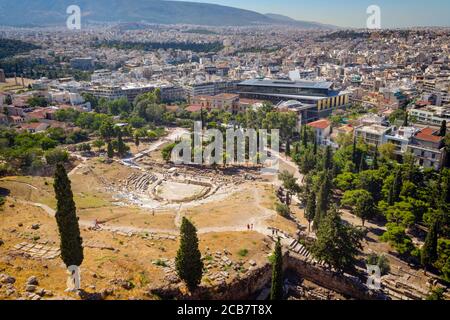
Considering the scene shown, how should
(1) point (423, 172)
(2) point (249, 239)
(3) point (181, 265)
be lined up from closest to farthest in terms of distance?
(3) point (181, 265) → (2) point (249, 239) → (1) point (423, 172)

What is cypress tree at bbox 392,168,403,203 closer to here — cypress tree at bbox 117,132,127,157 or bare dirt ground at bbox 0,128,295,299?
bare dirt ground at bbox 0,128,295,299

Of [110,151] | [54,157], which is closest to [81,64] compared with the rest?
[110,151]

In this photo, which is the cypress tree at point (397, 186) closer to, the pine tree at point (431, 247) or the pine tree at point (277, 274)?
the pine tree at point (431, 247)

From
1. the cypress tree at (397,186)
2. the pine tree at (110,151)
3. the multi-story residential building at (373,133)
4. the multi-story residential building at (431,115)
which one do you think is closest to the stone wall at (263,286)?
the cypress tree at (397,186)

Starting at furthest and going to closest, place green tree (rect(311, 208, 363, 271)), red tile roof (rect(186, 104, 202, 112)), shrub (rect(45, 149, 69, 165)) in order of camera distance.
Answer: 1. red tile roof (rect(186, 104, 202, 112))
2. shrub (rect(45, 149, 69, 165))
3. green tree (rect(311, 208, 363, 271))

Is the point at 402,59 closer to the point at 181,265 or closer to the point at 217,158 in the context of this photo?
the point at 217,158

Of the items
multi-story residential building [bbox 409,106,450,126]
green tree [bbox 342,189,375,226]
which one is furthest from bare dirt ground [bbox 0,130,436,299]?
multi-story residential building [bbox 409,106,450,126]
